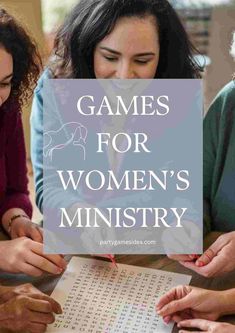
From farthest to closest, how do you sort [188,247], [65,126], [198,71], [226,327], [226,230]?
[198,71] < [226,230] < [65,126] < [188,247] < [226,327]

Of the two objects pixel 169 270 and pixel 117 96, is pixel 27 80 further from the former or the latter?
pixel 169 270

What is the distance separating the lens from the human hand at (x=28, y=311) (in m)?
0.92

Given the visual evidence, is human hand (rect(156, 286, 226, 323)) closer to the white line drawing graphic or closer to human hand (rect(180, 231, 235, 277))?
human hand (rect(180, 231, 235, 277))

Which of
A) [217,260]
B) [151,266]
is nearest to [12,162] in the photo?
[151,266]

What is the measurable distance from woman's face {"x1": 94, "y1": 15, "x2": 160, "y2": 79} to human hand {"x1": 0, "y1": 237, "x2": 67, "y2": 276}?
45cm

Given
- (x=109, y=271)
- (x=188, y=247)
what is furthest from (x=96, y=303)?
(x=188, y=247)

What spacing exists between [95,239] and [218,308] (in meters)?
0.28

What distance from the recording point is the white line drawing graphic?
1.19 m

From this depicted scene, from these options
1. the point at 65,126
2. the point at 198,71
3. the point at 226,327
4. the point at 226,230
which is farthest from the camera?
the point at 198,71

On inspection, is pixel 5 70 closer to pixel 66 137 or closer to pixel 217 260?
pixel 66 137

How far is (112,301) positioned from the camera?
39.4 inches

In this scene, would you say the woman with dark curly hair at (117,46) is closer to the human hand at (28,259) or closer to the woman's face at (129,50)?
the woman's face at (129,50)

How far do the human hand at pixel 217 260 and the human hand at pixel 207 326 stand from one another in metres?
0.13

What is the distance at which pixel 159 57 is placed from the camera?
1352 mm
